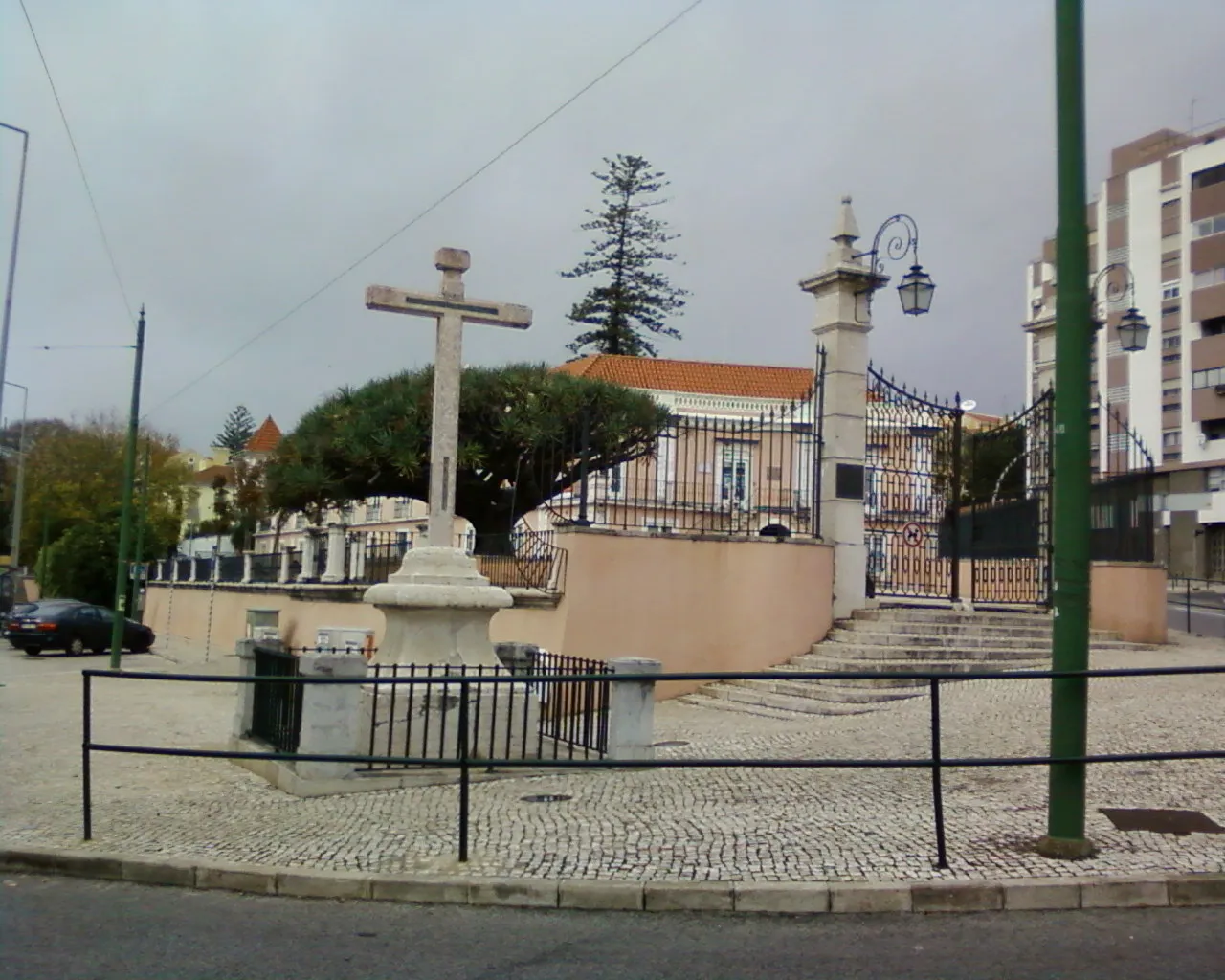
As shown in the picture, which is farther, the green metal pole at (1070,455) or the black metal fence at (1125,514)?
the black metal fence at (1125,514)

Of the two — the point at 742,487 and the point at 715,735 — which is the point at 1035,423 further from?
the point at 715,735

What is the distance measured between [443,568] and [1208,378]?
48177mm

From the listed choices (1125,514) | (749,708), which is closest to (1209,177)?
(1125,514)

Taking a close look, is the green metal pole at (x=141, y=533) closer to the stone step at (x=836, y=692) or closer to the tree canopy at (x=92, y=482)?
the tree canopy at (x=92, y=482)

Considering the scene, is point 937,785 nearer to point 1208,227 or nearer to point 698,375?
point 698,375

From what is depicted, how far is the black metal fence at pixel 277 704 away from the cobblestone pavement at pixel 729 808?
0.39 metres

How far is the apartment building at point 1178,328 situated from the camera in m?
49.7

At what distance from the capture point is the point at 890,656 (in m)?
14.0

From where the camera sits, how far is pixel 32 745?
38.2ft

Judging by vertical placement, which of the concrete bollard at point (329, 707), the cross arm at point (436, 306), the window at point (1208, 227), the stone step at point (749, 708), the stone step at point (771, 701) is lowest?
the stone step at point (749, 708)

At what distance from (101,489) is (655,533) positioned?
1688 inches

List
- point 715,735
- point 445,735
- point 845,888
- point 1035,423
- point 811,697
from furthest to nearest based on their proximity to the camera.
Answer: point 1035,423 → point 811,697 → point 715,735 → point 445,735 → point 845,888

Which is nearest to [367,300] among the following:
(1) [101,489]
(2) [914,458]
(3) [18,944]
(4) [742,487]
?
(3) [18,944]

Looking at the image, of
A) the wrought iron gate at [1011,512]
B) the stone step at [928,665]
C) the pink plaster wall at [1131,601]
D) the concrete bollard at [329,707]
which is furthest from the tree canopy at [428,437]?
the concrete bollard at [329,707]
